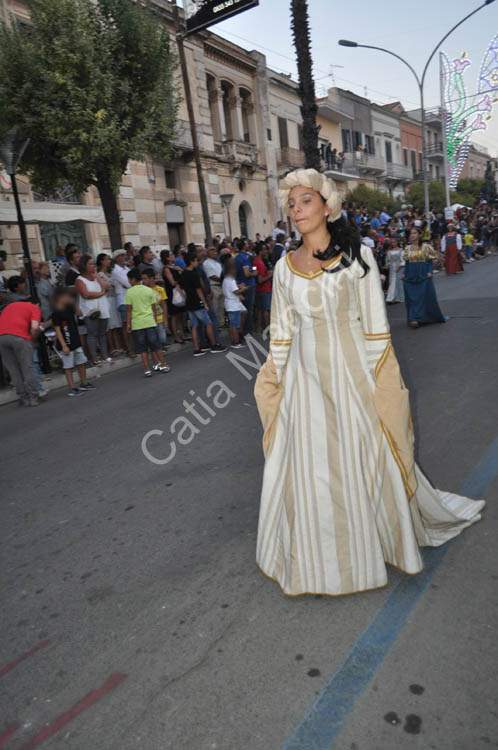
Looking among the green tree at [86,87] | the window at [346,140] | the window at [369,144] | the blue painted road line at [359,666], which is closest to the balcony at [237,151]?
the green tree at [86,87]

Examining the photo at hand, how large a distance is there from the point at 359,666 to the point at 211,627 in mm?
639

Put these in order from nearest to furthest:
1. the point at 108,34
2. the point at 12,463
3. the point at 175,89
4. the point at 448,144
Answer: the point at 12,463
the point at 108,34
the point at 175,89
the point at 448,144

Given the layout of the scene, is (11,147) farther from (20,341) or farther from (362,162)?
(362,162)

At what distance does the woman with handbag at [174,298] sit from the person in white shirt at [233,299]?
90cm

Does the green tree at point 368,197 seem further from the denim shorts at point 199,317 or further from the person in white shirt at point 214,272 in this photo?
the denim shorts at point 199,317

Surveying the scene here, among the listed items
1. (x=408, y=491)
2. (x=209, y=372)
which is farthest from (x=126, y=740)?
(x=209, y=372)

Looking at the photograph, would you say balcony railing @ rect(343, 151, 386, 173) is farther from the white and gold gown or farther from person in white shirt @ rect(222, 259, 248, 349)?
the white and gold gown

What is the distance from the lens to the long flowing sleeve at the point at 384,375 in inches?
94.2

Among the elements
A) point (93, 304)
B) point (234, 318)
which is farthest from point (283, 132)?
point (93, 304)

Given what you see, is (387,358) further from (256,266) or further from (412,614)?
(256,266)

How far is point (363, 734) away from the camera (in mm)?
1791

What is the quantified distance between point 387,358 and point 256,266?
8904 millimetres

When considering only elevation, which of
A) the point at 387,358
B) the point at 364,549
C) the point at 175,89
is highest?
the point at 175,89

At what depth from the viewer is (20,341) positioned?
7.44m
